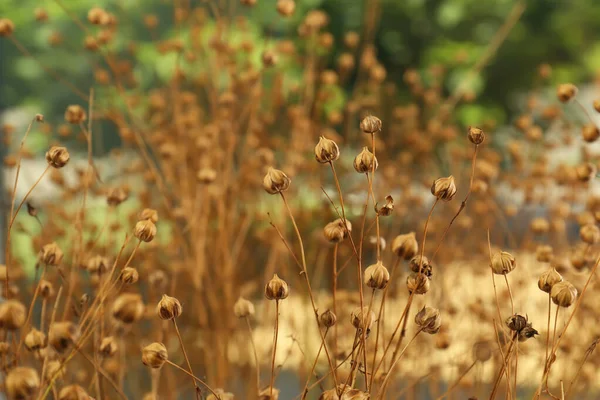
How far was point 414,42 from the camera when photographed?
2.41m

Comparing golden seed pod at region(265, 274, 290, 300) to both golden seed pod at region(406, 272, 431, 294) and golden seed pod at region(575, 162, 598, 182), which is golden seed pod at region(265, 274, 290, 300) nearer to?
golden seed pod at region(406, 272, 431, 294)

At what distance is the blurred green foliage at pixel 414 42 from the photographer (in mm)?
1985

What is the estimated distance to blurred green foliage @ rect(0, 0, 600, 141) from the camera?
1.99 m

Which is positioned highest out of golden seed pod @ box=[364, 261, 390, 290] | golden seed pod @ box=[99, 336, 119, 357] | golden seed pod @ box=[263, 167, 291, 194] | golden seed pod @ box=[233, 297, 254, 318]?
golden seed pod @ box=[263, 167, 291, 194]

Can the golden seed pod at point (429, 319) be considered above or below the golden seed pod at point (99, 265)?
above

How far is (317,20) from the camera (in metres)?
0.75

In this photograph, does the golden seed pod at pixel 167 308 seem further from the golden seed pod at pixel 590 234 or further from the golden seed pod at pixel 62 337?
the golden seed pod at pixel 590 234

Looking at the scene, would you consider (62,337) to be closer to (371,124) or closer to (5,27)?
(371,124)

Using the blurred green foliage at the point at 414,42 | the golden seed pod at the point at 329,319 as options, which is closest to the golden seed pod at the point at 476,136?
the golden seed pod at the point at 329,319

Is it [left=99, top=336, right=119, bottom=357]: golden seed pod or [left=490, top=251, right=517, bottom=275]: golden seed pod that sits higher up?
[left=490, top=251, right=517, bottom=275]: golden seed pod

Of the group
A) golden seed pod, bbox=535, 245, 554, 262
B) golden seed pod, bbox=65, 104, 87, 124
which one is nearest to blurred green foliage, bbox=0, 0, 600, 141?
golden seed pod, bbox=65, 104, 87, 124

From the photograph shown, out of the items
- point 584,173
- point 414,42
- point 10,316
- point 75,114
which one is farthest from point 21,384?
point 414,42

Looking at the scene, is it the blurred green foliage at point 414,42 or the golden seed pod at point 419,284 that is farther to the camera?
the blurred green foliage at point 414,42

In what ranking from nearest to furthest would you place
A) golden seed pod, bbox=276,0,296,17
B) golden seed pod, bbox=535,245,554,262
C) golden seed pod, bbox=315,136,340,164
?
golden seed pod, bbox=315,136,340,164 < golden seed pod, bbox=535,245,554,262 < golden seed pod, bbox=276,0,296,17
